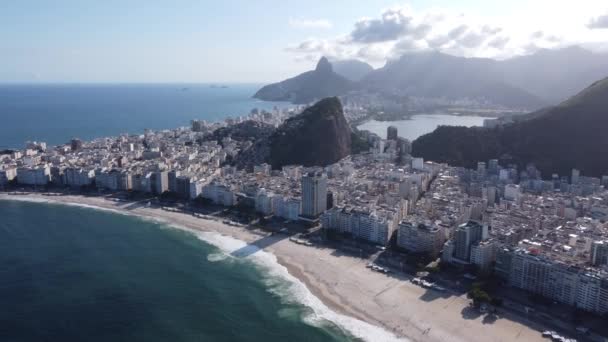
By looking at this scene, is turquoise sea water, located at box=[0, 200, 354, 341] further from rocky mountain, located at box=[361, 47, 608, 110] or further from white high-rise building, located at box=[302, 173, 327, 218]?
rocky mountain, located at box=[361, 47, 608, 110]

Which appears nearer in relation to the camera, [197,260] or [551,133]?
[197,260]

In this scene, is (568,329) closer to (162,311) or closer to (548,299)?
(548,299)

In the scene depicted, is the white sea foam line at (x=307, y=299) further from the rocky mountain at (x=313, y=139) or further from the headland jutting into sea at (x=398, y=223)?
the rocky mountain at (x=313, y=139)

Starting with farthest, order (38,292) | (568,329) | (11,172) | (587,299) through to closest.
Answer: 1. (11,172)
2. (38,292)
3. (587,299)
4. (568,329)

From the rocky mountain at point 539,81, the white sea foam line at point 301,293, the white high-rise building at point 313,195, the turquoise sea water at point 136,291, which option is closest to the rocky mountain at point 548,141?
the white high-rise building at point 313,195

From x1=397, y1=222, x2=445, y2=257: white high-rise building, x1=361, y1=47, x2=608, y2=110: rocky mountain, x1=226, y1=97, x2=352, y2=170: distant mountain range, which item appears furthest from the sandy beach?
x1=361, y1=47, x2=608, y2=110: rocky mountain

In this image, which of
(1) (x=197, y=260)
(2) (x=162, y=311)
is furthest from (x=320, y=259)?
(2) (x=162, y=311)

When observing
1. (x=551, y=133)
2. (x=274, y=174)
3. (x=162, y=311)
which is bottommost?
(x=162, y=311)
